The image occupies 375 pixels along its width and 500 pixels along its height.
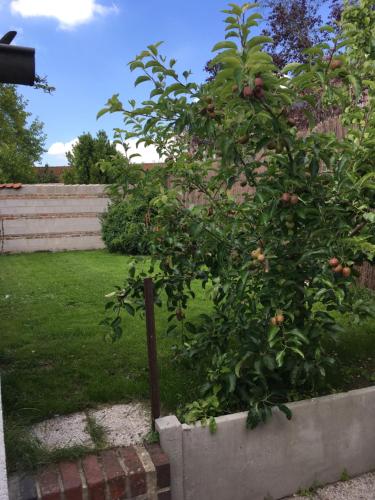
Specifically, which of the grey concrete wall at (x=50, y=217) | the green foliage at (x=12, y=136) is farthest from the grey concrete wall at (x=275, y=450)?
the green foliage at (x=12, y=136)

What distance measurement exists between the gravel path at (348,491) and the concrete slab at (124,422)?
938 mm

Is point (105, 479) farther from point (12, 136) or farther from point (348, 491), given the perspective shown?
point (12, 136)

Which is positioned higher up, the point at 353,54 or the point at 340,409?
the point at 353,54

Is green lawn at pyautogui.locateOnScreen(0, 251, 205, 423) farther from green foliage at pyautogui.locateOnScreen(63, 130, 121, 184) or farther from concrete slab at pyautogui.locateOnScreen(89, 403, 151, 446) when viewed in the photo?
green foliage at pyautogui.locateOnScreen(63, 130, 121, 184)

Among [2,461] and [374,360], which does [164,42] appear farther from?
[374,360]

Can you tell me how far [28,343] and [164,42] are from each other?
2902mm

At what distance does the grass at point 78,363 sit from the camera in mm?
2695

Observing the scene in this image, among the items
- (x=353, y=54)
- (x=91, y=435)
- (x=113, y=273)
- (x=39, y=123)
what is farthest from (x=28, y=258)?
(x=39, y=123)

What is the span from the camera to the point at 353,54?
256cm

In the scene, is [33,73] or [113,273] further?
[113,273]

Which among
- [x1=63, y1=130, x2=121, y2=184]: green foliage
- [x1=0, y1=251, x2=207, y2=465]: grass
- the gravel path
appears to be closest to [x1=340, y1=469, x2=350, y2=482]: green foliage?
the gravel path

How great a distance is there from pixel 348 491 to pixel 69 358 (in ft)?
7.31

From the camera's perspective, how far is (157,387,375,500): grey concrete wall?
2.20m

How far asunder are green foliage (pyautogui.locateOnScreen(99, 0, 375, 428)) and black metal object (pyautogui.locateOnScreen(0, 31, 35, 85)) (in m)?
0.48
